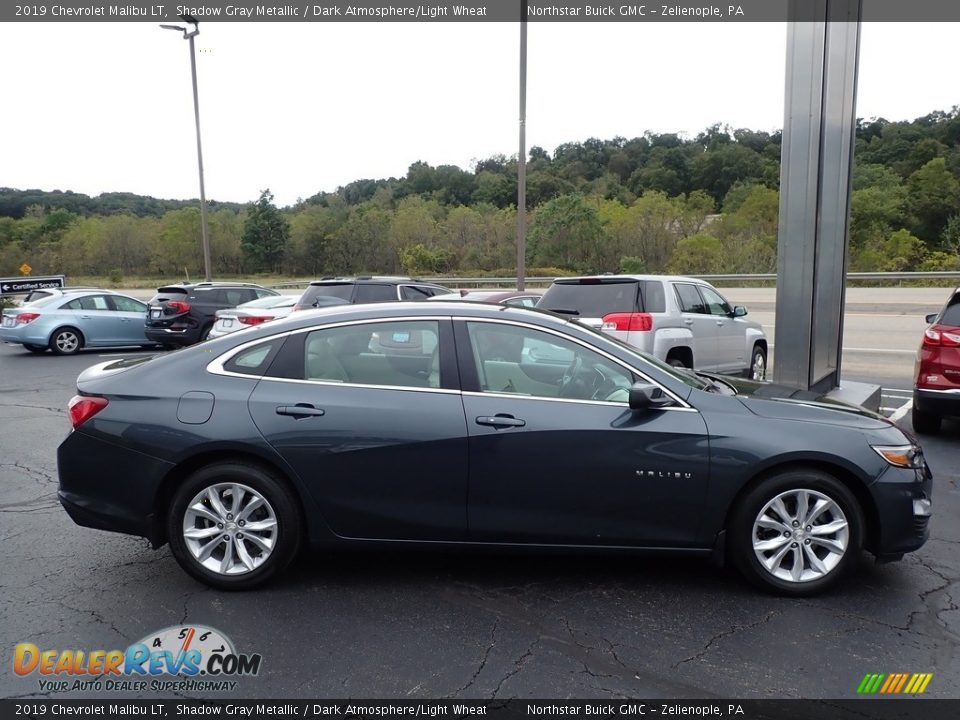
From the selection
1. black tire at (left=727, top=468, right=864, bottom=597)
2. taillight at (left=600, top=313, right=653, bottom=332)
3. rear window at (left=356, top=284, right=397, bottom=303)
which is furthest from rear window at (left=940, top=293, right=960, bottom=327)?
rear window at (left=356, top=284, right=397, bottom=303)

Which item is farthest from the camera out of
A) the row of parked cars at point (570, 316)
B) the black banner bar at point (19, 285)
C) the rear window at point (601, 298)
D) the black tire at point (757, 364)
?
the black banner bar at point (19, 285)

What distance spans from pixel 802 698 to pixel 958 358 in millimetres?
5317

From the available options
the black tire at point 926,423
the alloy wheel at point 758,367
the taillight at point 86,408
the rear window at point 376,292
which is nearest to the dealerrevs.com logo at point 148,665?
the taillight at point 86,408

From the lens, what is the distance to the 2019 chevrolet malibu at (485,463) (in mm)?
3857

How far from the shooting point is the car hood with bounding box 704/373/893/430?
13.0 ft

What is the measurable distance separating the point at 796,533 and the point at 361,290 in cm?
959

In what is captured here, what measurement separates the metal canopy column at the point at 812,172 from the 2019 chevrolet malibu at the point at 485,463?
3.97 meters

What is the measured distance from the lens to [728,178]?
54875 millimetres

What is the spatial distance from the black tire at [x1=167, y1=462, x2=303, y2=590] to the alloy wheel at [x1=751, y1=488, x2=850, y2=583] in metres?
2.43

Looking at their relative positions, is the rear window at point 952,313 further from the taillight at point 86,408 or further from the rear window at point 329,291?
the rear window at point 329,291

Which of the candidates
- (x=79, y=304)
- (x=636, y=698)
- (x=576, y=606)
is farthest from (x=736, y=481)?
(x=79, y=304)

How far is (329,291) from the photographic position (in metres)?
12.3

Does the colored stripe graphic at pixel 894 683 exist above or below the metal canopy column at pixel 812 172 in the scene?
below
